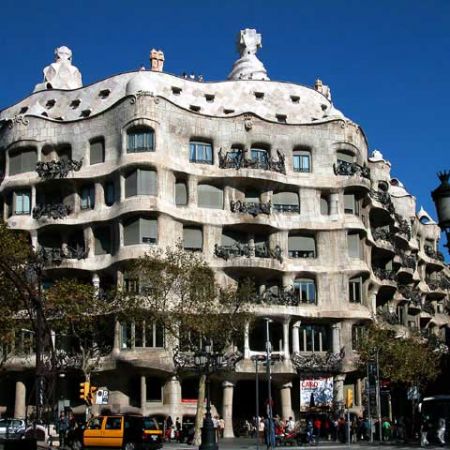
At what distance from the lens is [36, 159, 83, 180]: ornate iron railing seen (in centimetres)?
6538

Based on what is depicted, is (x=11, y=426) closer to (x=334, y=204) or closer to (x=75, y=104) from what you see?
(x=75, y=104)

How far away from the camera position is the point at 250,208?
65062mm

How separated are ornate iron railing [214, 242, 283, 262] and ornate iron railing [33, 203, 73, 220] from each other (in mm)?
10823

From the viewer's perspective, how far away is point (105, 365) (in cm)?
6038

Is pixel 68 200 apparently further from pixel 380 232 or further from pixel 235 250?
pixel 380 232

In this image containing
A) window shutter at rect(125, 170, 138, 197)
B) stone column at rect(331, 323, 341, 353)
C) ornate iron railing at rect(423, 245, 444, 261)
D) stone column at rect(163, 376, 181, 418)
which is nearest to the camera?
stone column at rect(163, 376, 181, 418)

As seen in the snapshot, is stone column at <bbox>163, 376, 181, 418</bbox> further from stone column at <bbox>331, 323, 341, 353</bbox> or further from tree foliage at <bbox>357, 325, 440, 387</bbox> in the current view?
tree foliage at <bbox>357, 325, 440, 387</bbox>

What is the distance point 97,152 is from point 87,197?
3247 millimetres

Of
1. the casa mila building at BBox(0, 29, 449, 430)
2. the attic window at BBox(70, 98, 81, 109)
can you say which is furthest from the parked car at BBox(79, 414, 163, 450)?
the attic window at BBox(70, 98, 81, 109)

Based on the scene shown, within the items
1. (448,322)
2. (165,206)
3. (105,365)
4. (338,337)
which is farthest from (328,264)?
(448,322)

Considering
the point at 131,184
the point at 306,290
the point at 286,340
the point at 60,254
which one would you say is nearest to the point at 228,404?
the point at 286,340

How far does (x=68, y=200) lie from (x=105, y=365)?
12.8m

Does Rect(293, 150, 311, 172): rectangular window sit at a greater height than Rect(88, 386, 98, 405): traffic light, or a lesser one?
greater

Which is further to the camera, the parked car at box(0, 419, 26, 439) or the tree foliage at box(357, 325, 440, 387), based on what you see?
the tree foliage at box(357, 325, 440, 387)
